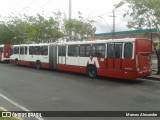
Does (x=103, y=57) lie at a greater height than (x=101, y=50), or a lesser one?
lesser

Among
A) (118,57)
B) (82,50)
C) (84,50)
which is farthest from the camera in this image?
(82,50)

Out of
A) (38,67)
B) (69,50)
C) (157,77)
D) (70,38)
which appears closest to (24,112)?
(157,77)

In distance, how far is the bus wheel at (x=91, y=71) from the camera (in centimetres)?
1822

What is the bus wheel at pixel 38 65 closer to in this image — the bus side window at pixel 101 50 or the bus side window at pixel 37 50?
the bus side window at pixel 37 50

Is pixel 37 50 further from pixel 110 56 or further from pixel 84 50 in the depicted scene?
pixel 110 56

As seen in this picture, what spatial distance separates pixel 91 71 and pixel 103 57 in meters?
1.65

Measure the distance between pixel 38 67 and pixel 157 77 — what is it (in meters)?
12.4

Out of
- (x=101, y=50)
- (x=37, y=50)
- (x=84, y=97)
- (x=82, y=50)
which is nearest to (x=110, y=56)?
(x=101, y=50)

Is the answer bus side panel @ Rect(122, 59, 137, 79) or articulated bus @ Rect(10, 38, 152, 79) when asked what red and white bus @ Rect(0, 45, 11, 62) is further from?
bus side panel @ Rect(122, 59, 137, 79)

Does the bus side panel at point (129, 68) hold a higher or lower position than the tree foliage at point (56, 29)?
lower

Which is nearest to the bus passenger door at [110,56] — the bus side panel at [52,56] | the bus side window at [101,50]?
the bus side window at [101,50]

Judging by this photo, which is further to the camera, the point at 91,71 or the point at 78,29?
the point at 78,29

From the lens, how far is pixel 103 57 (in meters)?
17.4

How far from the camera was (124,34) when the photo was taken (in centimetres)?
4991
